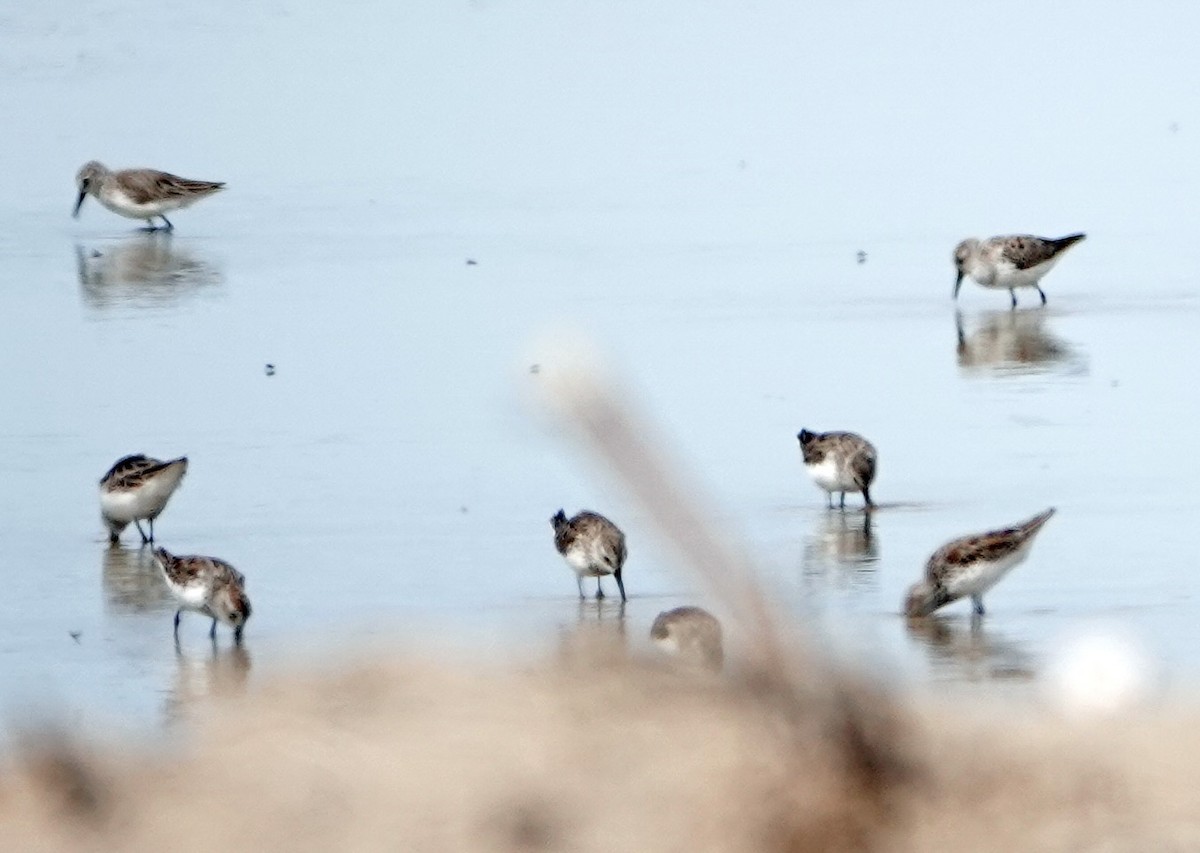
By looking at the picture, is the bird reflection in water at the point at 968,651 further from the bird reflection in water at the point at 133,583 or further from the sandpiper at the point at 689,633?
the bird reflection in water at the point at 133,583

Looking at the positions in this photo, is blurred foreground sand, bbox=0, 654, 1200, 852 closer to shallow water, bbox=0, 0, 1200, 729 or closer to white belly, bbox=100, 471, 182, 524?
shallow water, bbox=0, 0, 1200, 729

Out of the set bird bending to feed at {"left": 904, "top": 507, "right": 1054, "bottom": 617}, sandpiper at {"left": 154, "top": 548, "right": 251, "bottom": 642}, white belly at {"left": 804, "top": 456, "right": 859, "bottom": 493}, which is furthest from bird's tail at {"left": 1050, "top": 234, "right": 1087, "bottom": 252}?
sandpiper at {"left": 154, "top": 548, "right": 251, "bottom": 642}

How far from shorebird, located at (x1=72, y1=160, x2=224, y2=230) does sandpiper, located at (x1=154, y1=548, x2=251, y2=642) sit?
34.3 feet

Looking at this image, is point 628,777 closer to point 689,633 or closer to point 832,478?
point 689,633

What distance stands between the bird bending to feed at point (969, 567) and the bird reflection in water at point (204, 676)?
8.21ft

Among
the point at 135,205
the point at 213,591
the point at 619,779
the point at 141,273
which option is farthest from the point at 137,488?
the point at 135,205

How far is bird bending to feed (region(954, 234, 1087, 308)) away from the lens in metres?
16.4

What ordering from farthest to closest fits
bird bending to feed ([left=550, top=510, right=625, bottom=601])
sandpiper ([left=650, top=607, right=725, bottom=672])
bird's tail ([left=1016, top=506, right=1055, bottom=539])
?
bird's tail ([left=1016, top=506, right=1055, bottom=539]), bird bending to feed ([left=550, top=510, right=625, bottom=601]), sandpiper ([left=650, top=607, right=725, bottom=672])

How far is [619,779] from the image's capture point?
12.9 ft

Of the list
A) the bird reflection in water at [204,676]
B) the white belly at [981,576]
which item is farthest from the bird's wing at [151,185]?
the white belly at [981,576]

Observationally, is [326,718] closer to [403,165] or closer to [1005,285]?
[1005,285]

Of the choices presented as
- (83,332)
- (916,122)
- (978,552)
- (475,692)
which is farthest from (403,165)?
(475,692)

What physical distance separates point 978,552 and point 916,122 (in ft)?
48.9

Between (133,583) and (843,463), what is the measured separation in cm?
304
